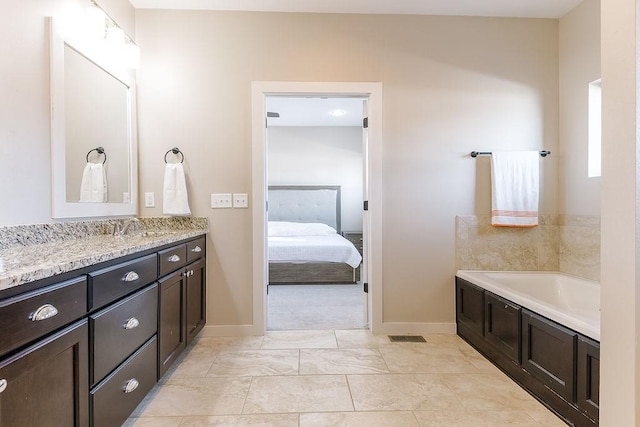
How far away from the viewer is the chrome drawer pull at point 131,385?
4.84 feet

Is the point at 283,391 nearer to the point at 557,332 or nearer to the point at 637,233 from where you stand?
the point at 557,332

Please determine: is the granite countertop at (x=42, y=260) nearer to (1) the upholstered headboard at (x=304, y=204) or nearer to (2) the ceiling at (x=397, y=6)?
(2) the ceiling at (x=397, y=6)

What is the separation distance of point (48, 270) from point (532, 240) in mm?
3221

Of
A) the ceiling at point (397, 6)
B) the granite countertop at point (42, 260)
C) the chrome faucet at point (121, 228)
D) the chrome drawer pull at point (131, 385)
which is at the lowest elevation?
the chrome drawer pull at point (131, 385)

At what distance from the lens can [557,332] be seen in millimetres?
1732

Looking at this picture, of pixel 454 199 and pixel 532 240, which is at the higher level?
pixel 454 199

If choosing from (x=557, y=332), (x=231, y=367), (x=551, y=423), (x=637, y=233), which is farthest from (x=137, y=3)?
(x=551, y=423)

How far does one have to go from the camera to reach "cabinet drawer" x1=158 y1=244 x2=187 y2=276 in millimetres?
1877

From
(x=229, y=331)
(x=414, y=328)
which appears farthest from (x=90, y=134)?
(x=414, y=328)

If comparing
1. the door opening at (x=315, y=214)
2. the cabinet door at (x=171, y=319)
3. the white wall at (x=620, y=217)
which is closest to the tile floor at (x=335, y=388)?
the cabinet door at (x=171, y=319)

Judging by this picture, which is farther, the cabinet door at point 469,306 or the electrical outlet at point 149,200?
the electrical outlet at point 149,200

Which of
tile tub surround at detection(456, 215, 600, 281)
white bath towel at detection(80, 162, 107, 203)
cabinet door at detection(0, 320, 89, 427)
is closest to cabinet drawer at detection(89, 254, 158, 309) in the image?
cabinet door at detection(0, 320, 89, 427)

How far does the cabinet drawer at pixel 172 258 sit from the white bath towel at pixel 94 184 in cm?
61

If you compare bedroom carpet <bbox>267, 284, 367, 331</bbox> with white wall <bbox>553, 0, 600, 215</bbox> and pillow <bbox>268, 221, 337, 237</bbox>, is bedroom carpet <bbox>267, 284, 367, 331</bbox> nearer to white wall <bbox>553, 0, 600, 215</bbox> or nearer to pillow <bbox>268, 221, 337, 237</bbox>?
pillow <bbox>268, 221, 337, 237</bbox>
